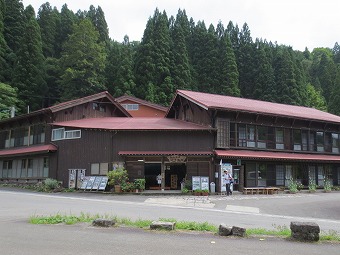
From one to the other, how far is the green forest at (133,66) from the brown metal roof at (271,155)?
61.2ft

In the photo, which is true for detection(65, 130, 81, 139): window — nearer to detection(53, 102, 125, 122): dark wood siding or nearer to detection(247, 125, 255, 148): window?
detection(53, 102, 125, 122): dark wood siding

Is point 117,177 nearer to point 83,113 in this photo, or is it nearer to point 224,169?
point 224,169

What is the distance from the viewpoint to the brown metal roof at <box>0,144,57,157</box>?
1093 inches

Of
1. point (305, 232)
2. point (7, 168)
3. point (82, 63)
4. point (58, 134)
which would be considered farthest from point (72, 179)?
point (82, 63)

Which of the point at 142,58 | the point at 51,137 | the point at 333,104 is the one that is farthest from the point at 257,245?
the point at 333,104

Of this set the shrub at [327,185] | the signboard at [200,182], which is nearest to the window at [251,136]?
the signboard at [200,182]

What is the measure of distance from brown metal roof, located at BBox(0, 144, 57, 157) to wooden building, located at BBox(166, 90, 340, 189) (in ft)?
36.5

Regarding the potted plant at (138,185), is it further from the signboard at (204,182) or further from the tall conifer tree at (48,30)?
the tall conifer tree at (48,30)

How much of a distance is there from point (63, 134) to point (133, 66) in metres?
22.5

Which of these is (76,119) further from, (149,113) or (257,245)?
(257,245)

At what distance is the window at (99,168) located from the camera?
84.0ft

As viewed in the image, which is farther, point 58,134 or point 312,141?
point 312,141

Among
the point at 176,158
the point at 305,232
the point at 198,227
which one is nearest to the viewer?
the point at 305,232

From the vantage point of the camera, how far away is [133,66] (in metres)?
48.4
